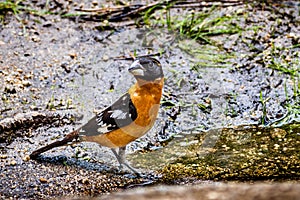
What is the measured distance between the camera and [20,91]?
5.70 m

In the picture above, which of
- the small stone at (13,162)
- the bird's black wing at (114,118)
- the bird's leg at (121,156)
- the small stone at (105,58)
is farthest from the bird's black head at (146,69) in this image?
the small stone at (105,58)

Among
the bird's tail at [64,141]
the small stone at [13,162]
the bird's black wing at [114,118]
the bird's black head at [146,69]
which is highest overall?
the bird's black head at [146,69]

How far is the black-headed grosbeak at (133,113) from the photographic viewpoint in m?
4.50

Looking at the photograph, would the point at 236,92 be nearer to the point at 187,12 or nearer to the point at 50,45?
the point at 187,12

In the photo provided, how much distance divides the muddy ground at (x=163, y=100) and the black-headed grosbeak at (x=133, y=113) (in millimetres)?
264

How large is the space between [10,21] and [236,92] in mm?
2226

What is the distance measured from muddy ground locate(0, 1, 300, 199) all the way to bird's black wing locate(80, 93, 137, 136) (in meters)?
0.30

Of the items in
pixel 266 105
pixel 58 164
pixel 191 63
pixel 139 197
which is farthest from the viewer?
pixel 191 63

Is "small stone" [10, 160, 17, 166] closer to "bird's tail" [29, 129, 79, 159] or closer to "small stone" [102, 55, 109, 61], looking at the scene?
"bird's tail" [29, 129, 79, 159]

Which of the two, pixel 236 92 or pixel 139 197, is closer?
pixel 139 197

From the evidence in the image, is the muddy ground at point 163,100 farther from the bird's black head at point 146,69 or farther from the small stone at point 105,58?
the bird's black head at point 146,69

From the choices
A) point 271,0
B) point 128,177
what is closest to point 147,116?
point 128,177

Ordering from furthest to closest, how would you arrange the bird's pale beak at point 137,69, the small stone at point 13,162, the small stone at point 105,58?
the small stone at point 105,58 → the small stone at point 13,162 → the bird's pale beak at point 137,69

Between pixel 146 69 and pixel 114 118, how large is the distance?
40cm
